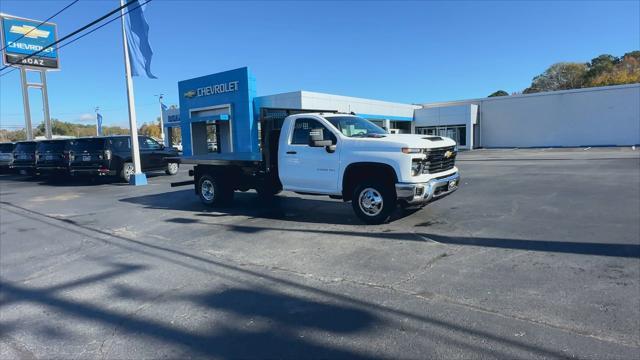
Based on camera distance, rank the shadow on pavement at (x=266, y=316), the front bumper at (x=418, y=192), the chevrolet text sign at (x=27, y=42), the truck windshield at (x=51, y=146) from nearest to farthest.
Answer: the shadow on pavement at (x=266, y=316) → the front bumper at (x=418, y=192) → the truck windshield at (x=51, y=146) → the chevrolet text sign at (x=27, y=42)

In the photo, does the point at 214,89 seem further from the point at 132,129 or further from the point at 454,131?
the point at 454,131

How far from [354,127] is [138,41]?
1226 cm

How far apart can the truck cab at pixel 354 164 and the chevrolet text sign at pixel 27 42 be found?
28.0 metres

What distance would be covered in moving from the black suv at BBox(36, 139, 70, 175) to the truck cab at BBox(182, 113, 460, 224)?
484 inches

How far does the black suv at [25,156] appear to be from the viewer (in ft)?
67.4

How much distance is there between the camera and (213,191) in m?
10.6

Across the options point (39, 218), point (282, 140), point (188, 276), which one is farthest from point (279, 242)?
point (39, 218)

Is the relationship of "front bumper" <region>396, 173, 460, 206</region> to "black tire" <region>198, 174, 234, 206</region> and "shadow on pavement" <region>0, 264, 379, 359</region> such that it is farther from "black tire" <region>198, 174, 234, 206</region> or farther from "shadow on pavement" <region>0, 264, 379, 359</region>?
"black tire" <region>198, 174, 234, 206</region>

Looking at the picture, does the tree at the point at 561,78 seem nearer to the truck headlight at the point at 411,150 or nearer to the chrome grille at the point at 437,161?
the chrome grille at the point at 437,161

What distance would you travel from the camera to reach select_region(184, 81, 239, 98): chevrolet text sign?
1254cm

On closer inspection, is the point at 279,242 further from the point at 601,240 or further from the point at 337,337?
the point at 601,240

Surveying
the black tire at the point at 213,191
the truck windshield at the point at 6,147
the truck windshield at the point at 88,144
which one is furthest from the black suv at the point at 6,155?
the black tire at the point at 213,191

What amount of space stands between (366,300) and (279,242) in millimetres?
2790

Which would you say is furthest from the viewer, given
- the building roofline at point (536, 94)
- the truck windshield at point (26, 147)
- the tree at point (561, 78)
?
the tree at point (561, 78)
